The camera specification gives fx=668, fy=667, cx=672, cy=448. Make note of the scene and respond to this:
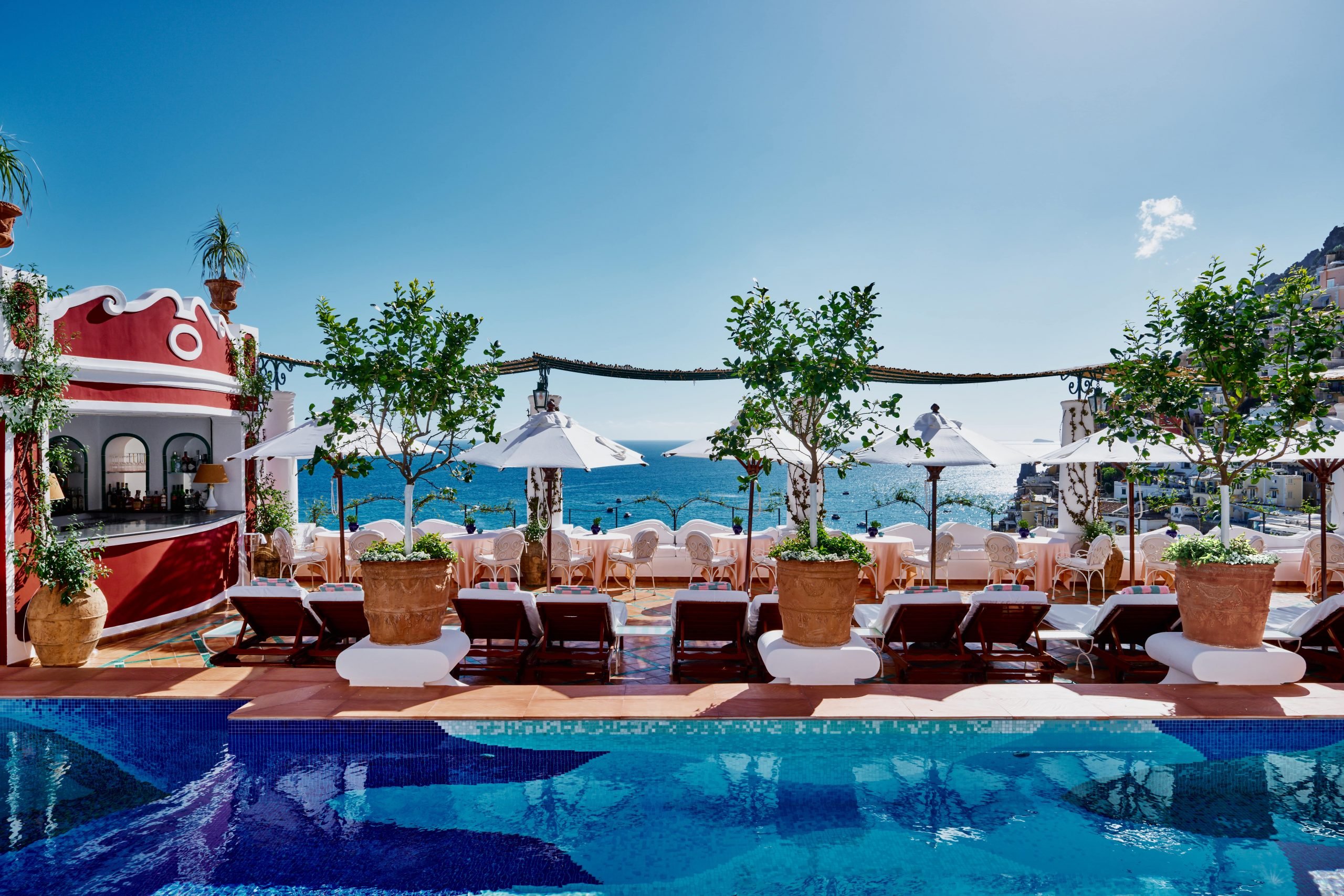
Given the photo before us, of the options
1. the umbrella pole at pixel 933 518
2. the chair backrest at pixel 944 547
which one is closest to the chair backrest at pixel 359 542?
Result: the umbrella pole at pixel 933 518

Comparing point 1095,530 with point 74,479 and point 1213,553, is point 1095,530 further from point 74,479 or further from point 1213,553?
point 74,479

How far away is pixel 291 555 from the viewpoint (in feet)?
29.1

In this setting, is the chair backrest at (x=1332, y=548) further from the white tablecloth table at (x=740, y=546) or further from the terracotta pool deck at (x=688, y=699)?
the white tablecloth table at (x=740, y=546)

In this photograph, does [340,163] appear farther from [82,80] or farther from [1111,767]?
[1111,767]

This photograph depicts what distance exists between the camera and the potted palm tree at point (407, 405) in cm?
533

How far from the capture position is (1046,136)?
33.7 ft

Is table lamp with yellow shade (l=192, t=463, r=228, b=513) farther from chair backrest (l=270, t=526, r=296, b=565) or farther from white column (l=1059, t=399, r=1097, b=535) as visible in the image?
white column (l=1059, t=399, r=1097, b=535)

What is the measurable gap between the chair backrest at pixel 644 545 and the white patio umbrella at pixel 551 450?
5.12 ft

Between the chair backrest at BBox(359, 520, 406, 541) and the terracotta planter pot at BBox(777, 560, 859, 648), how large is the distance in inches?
250

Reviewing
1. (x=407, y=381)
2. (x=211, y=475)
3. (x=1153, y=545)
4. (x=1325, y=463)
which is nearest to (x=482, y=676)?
(x=407, y=381)

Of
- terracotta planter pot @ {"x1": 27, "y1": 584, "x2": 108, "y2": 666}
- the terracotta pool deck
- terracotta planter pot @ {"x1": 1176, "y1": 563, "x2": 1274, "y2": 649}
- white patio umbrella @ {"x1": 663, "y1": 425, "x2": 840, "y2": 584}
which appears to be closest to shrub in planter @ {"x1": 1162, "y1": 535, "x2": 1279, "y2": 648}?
terracotta planter pot @ {"x1": 1176, "y1": 563, "x2": 1274, "y2": 649}

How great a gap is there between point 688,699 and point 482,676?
6.40 feet

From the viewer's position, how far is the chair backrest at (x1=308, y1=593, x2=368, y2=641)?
19.0 ft

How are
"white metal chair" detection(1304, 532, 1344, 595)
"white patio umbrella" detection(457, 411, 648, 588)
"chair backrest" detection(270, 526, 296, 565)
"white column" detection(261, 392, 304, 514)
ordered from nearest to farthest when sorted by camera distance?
1. "white patio umbrella" detection(457, 411, 648, 588)
2. "white metal chair" detection(1304, 532, 1344, 595)
3. "chair backrest" detection(270, 526, 296, 565)
4. "white column" detection(261, 392, 304, 514)
